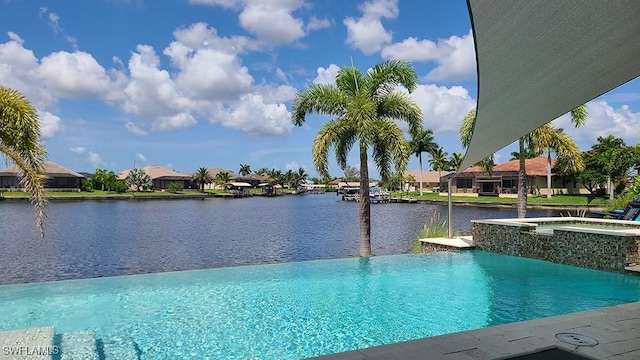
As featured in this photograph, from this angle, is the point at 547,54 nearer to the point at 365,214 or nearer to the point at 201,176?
the point at 365,214

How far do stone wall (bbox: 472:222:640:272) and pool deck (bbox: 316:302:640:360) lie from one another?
393cm

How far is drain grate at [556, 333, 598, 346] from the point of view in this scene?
11.3 feet

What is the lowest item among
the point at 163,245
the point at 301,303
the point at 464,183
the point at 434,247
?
the point at 163,245

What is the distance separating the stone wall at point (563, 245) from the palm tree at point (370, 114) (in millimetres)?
2561

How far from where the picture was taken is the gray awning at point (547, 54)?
7.24 feet

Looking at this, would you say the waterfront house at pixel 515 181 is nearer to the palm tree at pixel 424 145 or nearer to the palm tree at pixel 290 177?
the palm tree at pixel 424 145

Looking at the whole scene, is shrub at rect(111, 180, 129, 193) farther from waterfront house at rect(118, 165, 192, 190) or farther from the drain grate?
the drain grate

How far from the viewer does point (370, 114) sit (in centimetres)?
1002

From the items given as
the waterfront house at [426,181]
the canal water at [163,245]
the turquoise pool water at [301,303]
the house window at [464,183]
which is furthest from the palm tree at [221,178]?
the turquoise pool water at [301,303]

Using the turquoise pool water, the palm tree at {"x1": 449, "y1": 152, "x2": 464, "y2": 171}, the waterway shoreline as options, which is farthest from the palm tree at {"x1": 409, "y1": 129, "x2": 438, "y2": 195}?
the turquoise pool water

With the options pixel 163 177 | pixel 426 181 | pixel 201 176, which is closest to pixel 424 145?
pixel 426 181

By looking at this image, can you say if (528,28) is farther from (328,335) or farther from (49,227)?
(49,227)

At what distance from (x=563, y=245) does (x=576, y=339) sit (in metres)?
5.60

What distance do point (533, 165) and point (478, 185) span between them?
596 cm
